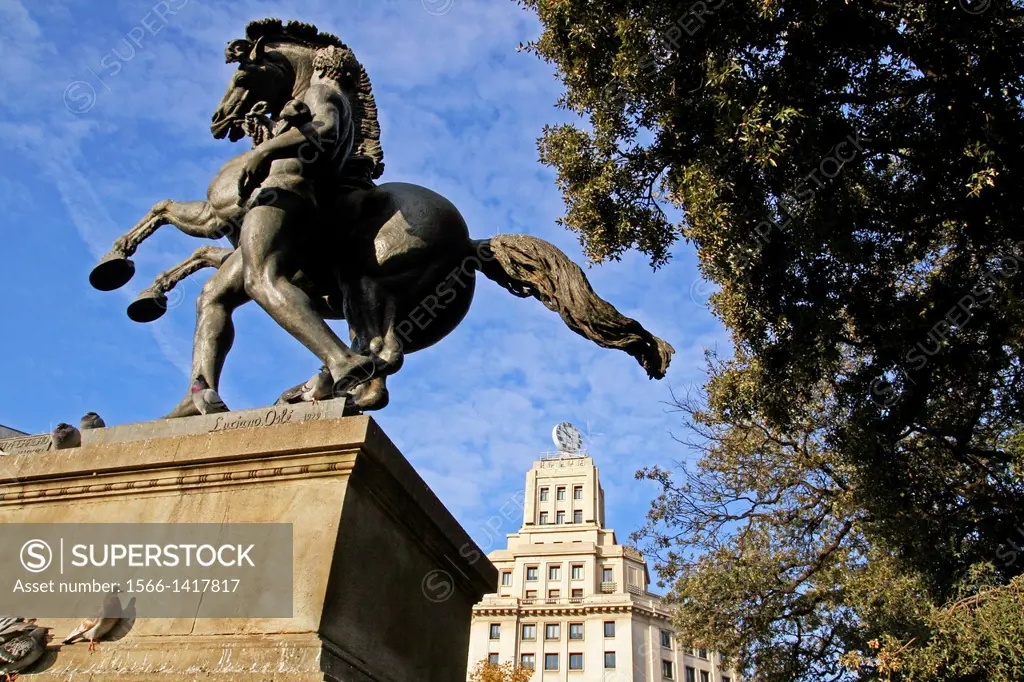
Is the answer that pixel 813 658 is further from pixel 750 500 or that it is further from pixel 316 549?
pixel 316 549

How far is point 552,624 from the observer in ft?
201

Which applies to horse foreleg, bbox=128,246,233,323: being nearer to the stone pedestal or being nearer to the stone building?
the stone pedestal

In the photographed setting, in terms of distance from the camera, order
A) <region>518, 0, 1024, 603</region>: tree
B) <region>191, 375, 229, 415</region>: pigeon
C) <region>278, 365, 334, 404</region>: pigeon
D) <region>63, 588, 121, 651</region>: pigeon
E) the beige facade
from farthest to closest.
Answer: the beige facade < <region>518, 0, 1024, 603</region>: tree < <region>191, 375, 229, 415</region>: pigeon < <region>278, 365, 334, 404</region>: pigeon < <region>63, 588, 121, 651</region>: pigeon

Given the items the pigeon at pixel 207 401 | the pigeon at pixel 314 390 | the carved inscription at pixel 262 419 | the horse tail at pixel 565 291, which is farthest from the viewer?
the horse tail at pixel 565 291

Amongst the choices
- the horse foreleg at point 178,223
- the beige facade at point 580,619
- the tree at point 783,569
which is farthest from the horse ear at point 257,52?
the beige facade at point 580,619

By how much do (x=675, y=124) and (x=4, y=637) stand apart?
647cm

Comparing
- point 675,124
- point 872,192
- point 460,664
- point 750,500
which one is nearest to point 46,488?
point 460,664

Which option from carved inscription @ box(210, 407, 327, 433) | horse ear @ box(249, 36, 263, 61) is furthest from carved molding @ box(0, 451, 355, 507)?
horse ear @ box(249, 36, 263, 61)

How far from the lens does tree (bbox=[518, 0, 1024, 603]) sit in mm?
6918

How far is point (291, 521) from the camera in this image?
319 centimetres

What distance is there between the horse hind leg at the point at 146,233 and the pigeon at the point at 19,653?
230 cm

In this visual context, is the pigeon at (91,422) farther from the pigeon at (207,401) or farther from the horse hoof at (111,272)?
the horse hoof at (111,272)

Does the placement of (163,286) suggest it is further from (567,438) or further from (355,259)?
(567,438)

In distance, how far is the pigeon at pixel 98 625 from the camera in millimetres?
3098
